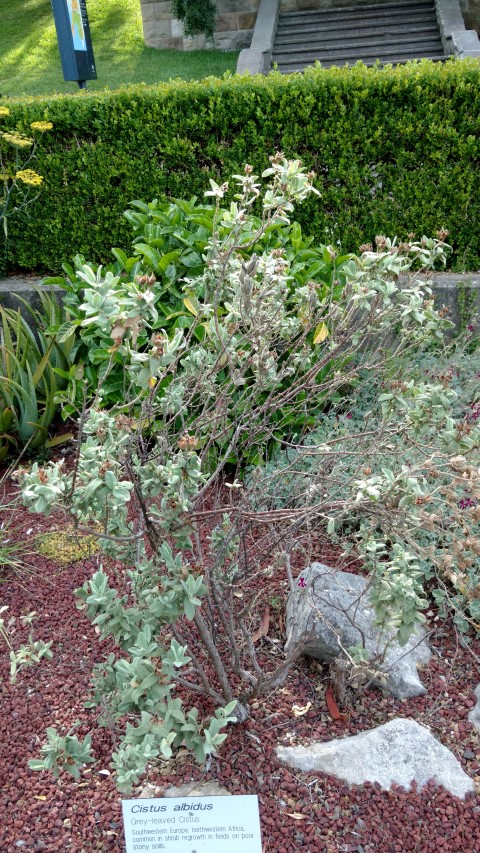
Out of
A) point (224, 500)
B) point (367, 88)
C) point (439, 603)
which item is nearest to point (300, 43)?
point (367, 88)

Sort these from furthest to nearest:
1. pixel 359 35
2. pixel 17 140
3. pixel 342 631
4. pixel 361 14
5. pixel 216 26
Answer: pixel 216 26 → pixel 361 14 → pixel 359 35 → pixel 17 140 → pixel 342 631

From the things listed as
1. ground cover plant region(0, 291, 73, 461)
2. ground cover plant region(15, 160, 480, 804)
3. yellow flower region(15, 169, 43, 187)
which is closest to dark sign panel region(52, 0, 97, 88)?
yellow flower region(15, 169, 43, 187)

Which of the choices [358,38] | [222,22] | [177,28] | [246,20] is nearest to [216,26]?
[222,22]

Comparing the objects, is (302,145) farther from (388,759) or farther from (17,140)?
(388,759)

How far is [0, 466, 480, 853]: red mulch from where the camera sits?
83.0 inches

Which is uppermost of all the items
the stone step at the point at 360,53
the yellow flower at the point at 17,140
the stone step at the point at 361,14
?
the stone step at the point at 361,14

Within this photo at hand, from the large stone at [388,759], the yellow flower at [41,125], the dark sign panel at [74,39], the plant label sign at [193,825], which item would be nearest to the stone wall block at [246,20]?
the dark sign panel at [74,39]

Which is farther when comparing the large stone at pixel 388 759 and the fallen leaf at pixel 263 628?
the fallen leaf at pixel 263 628

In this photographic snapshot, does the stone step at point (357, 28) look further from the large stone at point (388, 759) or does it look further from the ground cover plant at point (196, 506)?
the large stone at point (388, 759)

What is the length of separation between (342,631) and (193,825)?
93 cm

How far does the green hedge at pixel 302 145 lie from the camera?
4.96 m

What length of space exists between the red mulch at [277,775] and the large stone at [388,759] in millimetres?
33

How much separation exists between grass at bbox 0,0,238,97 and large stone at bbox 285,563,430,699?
9.59 metres

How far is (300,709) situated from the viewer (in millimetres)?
2453
